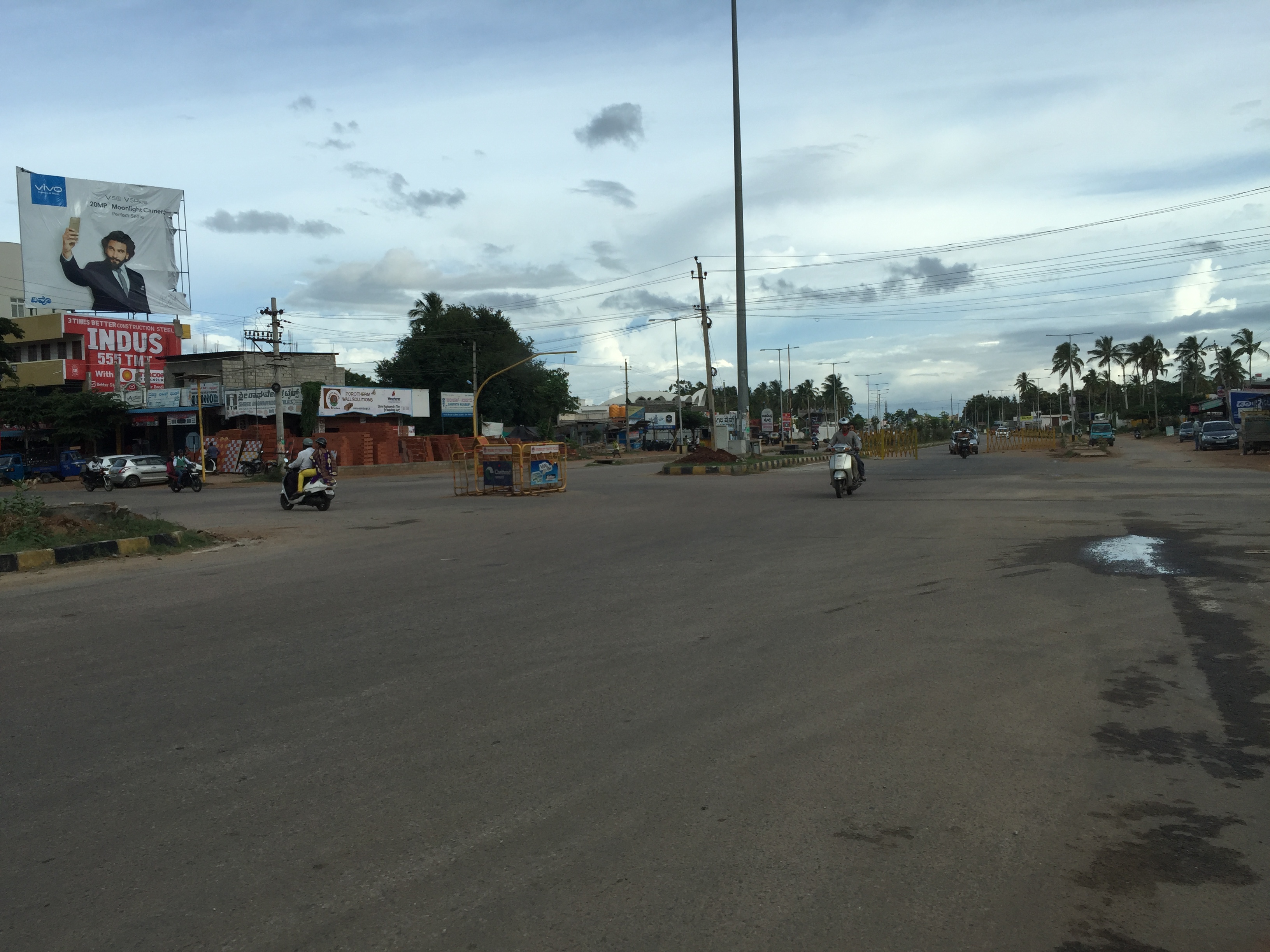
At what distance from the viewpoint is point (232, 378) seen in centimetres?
5159

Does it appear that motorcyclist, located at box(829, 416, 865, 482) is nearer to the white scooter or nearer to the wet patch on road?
the white scooter

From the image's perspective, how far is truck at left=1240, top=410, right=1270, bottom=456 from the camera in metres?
42.0

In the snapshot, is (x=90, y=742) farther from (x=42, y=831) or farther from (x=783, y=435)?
(x=783, y=435)

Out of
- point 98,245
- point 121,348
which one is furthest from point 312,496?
point 121,348

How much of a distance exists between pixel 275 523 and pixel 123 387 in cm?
3854

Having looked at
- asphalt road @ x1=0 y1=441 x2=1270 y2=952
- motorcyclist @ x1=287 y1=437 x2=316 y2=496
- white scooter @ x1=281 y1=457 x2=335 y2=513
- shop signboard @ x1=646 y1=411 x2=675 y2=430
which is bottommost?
asphalt road @ x1=0 y1=441 x2=1270 y2=952

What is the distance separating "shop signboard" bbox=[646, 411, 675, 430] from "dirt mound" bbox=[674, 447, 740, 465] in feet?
179

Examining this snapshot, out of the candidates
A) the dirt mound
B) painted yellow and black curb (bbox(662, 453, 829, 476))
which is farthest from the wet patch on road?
the dirt mound

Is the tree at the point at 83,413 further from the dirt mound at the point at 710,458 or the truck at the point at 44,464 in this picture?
the dirt mound at the point at 710,458

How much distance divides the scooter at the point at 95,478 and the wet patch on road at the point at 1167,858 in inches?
1459

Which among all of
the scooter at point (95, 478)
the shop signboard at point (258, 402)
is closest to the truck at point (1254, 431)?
the shop signboard at point (258, 402)

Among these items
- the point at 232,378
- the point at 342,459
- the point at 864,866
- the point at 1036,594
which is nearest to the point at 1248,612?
the point at 1036,594

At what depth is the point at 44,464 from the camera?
4328cm

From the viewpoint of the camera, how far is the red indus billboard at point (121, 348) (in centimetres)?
5316
